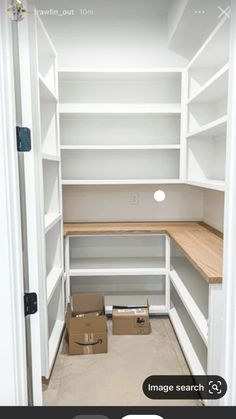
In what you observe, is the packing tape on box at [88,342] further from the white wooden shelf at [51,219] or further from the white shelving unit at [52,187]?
the white wooden shelf at [51,219]

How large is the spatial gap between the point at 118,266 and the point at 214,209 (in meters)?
1.02

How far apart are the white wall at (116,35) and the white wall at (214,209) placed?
50.5 inches

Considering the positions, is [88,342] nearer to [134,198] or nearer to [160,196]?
[134,198]

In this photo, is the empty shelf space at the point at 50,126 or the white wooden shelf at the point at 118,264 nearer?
the empty shelf space at the point at 50,126

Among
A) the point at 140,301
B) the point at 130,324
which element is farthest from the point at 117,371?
the point at 140,301

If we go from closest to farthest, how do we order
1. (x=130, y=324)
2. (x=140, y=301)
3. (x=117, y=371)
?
(x=117, y=371), (x=130, y=324), (x=140, y=301)

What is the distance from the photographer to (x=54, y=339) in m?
2.11

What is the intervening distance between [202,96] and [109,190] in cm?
121

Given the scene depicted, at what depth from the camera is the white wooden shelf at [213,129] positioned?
5.86ft

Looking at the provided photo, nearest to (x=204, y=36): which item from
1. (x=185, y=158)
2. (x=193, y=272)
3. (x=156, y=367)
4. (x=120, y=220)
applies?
(x=185, y=158)

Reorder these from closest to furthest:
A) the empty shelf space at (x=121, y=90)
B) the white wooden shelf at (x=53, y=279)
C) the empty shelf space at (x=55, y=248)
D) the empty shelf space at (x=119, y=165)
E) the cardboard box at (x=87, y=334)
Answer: the white wooden shelf at (x=53, y=279) → the cardboard box at (x=87, y=334) → the empty shelf space at (x=55, y=248) → the empty shelf space at (x=121, y=90) → the empty shelf space at (x=119, y=165)

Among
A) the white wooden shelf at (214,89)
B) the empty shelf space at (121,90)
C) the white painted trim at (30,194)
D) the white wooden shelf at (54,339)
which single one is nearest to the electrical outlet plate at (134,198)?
the empty shelf space at (121,90)

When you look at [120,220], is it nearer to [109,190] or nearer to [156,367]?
[109,190]

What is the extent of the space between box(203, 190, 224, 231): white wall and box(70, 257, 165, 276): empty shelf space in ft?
1.97
